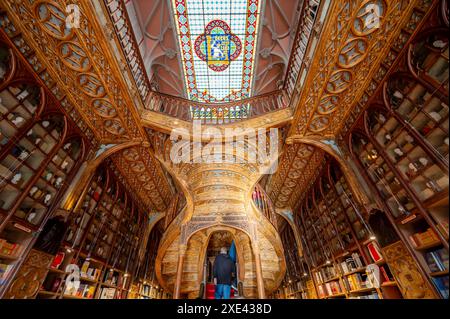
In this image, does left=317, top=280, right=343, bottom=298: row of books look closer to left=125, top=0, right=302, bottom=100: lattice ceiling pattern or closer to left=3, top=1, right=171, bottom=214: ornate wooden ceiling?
left=3, top=1, right=171, bottom=214: ornate wooden ceiling

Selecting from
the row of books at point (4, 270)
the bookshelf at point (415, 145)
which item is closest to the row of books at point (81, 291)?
the row of books at point (4, 270)

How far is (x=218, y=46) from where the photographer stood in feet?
21.2

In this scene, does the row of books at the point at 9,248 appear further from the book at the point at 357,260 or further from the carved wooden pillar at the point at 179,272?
the book at the point at 357,260

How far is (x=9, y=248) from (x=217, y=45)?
7145 mm

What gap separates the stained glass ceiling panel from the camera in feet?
19.2

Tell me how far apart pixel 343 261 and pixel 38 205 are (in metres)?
6.68

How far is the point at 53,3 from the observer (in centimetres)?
260

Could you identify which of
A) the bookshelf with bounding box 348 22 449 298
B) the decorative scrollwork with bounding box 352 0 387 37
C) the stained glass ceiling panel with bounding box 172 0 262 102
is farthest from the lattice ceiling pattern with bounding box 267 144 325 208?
the stained glass ceiling panel with bounding box 172 0 262 102

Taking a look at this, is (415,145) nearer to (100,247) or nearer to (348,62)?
(348,62)

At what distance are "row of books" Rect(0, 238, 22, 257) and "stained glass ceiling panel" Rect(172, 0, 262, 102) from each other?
6238 millimetres

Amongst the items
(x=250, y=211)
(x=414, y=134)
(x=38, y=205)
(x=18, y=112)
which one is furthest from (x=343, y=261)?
(x=18, y=112)
